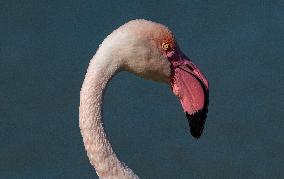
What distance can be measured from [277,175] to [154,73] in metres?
5.00

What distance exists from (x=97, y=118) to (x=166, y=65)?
1.76 ft

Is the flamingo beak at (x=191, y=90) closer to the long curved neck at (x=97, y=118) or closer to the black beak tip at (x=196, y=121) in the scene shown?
the black beak tip at (x=196, y=121)

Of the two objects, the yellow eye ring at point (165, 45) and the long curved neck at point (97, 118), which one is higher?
the yellow eye ring at point (165, 45)

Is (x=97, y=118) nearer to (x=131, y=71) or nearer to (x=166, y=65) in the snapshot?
(x=131, y=71)

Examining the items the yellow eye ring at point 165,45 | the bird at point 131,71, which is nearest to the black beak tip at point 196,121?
the bird at point 131,71

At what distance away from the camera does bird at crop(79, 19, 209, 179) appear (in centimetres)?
653

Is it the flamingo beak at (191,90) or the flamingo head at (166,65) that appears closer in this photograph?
the flamingo head at (166,65)

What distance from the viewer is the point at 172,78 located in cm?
696

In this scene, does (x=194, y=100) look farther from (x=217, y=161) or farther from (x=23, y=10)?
(x=23, y=10)

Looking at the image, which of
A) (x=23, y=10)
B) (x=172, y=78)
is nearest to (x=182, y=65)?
(x=172, y=78)

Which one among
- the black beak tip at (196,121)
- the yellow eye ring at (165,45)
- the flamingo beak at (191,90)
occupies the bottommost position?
the black beak tip at (196,121)

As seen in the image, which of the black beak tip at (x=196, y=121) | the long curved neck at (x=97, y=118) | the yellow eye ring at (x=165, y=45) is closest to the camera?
the long curved neck at (x=97, y=118)

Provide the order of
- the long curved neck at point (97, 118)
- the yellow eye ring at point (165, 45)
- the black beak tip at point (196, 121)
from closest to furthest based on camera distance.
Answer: the long curved neck at point (97, 118), the yellow eye ring at point (165, 45), the black beak tip at point (196, 121)

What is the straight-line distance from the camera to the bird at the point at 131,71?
21.4 feet
